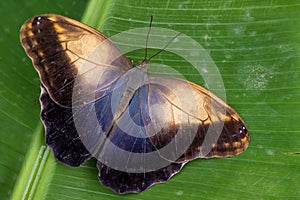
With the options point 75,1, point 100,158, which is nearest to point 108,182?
point 100,158

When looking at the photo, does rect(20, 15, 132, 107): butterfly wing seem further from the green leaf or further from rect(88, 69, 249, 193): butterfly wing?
the green leaf

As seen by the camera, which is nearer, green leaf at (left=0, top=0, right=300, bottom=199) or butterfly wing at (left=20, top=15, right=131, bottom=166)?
butterfly wing at (left=20, top=15, right=131, bottom=166)

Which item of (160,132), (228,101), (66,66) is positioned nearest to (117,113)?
(160,132)

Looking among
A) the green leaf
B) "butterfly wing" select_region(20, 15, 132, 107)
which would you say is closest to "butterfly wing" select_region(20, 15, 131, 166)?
"butterfly wing" select_region(20, 15, 132, 107)

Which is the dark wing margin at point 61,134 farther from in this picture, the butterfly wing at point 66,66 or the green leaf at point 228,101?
the green leaf at point 228,101

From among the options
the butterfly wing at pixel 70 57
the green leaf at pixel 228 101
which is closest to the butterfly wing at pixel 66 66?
the butterfly wing at pixel 70 57

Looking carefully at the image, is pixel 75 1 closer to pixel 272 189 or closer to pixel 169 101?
pixel 169 101
